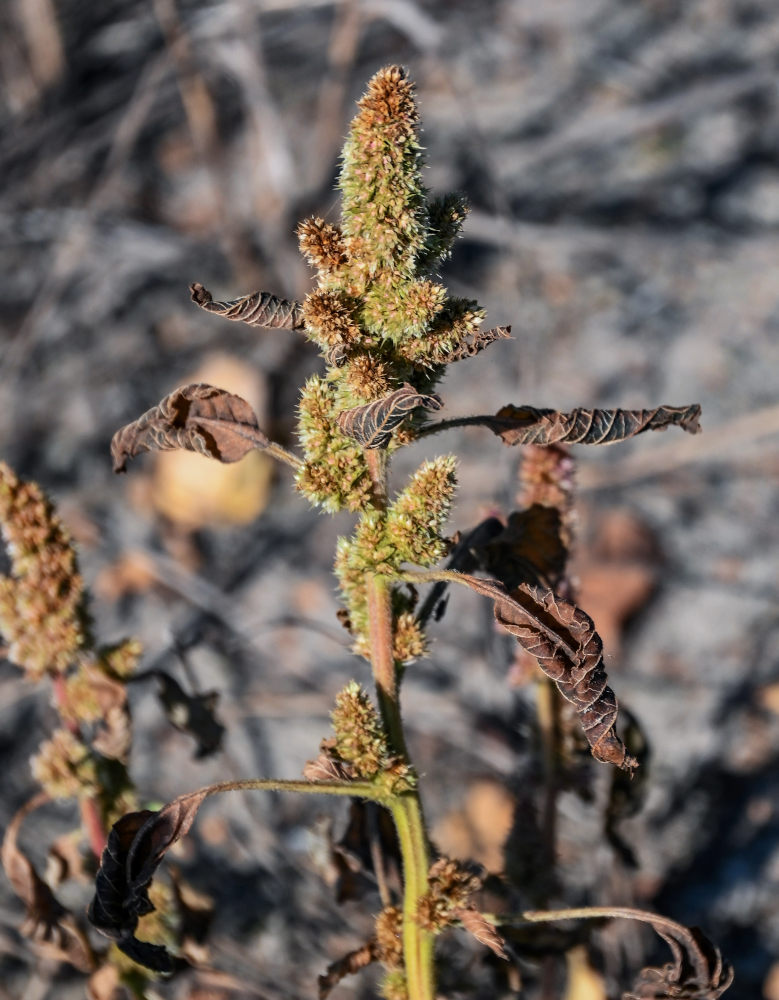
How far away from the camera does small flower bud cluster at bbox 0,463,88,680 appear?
1.43 m

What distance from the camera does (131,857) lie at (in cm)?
109

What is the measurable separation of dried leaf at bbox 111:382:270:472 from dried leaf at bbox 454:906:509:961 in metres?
0.58

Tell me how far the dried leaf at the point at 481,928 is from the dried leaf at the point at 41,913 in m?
0.70

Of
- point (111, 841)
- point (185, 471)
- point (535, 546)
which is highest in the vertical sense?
point (185, 471)

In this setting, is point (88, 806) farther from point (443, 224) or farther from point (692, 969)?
point (443, 224)

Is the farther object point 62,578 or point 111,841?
point 62,578

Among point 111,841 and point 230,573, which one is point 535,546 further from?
point 230,573

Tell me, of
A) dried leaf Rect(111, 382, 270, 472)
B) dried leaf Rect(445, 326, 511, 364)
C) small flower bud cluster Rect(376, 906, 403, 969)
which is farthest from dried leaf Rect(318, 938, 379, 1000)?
dried leaf Rect(445, 326, 511, 364)

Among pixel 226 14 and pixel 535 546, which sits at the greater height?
pixel 226 14

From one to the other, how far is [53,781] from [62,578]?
29 cm

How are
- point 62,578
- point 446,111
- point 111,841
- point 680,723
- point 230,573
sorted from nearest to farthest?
point 111,841 < point 62,578 < point 680,723 < point 230,573 < point 446,111

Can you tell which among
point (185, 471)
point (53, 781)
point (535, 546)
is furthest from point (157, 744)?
point (535, 546)

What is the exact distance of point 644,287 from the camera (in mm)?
3867

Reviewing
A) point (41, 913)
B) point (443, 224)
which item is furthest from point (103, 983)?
point (443, 224)
